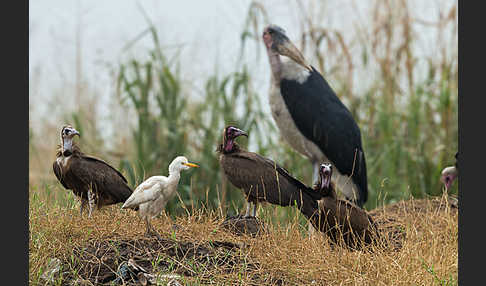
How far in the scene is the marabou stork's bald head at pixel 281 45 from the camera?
196 inches

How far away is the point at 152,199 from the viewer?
3.25 meters

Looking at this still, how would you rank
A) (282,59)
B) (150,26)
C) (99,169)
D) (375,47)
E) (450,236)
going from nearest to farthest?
(99,169)
(450,236)
(282,59)
(150,26)
(375,47)

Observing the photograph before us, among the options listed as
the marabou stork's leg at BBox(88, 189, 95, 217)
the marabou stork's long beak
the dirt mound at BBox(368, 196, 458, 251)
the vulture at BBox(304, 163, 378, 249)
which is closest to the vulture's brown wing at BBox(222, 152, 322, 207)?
the vulture at BBox(304, 163, 378, 249)

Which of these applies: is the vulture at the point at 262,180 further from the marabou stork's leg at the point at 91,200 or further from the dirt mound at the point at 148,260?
the marabou stork's leg at the point at 91,200

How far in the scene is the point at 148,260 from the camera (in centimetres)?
326

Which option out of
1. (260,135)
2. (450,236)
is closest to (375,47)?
(260,135)

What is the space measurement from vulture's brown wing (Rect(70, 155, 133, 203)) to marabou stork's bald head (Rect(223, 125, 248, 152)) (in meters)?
0.62

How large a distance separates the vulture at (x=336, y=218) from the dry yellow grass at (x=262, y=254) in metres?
0.10

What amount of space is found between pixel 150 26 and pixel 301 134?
1.99 meters

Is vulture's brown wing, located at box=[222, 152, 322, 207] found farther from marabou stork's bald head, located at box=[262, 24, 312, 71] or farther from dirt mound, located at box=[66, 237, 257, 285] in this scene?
marabou stork's bald head, located at box=[262, 24, 312, 71]

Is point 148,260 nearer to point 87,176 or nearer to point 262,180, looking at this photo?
point 87,176

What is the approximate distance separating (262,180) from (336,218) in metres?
0.47

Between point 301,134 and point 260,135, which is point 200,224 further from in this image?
point 260,135

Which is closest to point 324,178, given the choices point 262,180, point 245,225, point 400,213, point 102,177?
point 262,180
